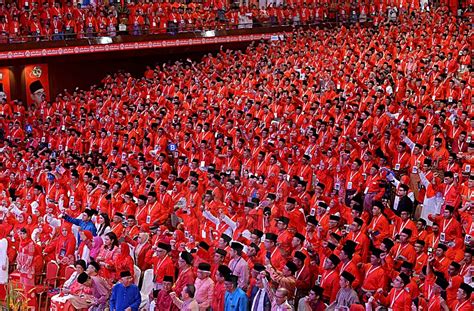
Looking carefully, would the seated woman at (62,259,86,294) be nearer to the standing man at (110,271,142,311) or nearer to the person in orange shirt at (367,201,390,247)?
the standing man at (110,271,142,311)

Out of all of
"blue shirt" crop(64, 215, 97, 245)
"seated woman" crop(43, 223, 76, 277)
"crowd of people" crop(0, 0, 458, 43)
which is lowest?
"seated woman" crop(43, 223, 76, 277)

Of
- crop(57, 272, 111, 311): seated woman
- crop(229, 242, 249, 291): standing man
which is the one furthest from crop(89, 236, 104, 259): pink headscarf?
crop(229, 242, 249, 291): standing man

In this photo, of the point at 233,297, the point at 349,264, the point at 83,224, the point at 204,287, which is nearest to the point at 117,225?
the point at 83,224

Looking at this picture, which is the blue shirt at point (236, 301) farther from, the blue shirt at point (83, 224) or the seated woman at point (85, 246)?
the blue shirt at point (83, 224)

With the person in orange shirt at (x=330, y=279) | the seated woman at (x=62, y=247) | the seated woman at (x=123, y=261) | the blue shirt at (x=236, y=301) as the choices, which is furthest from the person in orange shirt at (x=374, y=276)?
the seated woman at (x=62, y=247)

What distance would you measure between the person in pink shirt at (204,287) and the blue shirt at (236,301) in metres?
0.29

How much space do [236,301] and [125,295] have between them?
5.24 feet

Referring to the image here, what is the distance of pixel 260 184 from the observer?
56.7 feet

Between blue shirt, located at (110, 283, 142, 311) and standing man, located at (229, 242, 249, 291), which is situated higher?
standing man, located at (229, 242, 249, 291)

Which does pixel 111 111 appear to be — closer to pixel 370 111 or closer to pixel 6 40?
pixel 6 40

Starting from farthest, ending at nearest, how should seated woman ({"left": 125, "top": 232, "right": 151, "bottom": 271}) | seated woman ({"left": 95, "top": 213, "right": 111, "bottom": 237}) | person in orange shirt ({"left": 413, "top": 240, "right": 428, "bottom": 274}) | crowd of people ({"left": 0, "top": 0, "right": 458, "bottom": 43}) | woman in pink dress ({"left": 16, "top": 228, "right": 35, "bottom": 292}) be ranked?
crowd of people ({"left": 0, "top": 0, "right": 458, "bottom": 43}), seated woman ({"left": 95, "top": 213, "right": 111, "bottom": 237}), woman in pink dress ({"left": 16, "top": 228, "right": 35, "bottom": 292}), seated woman ({"left": 125, "top": 232, "right": 151, "bottom": 271}), person in orange shirt ({"left": 413, "top": 240, "right": 428, "bottom": 274})

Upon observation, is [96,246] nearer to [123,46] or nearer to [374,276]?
[374,276]

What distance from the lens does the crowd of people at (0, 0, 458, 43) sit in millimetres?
30125

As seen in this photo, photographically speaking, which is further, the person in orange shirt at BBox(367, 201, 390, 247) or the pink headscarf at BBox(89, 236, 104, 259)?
the pink headscarf at BBox(89, 236, 104, 259)
